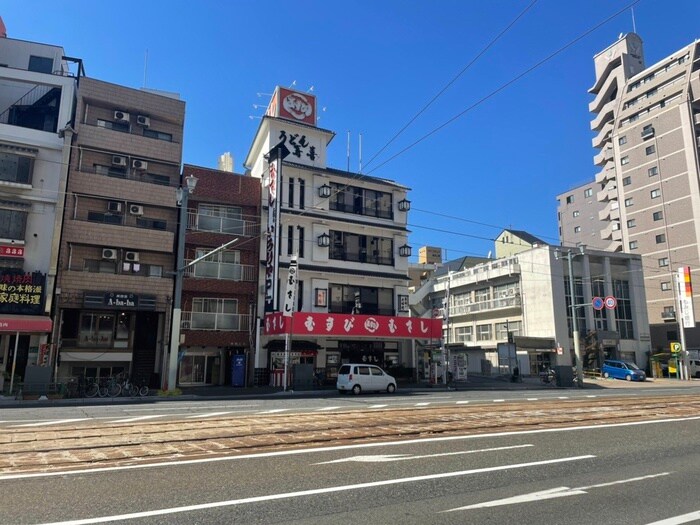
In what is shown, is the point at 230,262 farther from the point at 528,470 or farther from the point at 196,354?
the point at 528,470

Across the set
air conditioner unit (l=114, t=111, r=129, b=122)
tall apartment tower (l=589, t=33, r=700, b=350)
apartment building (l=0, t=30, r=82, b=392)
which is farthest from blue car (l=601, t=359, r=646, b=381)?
air conditioner unit (l=114, t=111, r=129, b=122)

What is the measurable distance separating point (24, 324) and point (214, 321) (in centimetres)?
954

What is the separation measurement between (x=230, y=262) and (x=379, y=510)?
26.6 metres

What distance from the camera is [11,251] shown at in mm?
25359

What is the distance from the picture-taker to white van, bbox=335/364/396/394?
981 inches

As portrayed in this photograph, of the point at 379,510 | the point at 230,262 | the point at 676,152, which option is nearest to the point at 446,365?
the point at 230,262

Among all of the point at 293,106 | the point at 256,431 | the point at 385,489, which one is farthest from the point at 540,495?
the point at 293,106

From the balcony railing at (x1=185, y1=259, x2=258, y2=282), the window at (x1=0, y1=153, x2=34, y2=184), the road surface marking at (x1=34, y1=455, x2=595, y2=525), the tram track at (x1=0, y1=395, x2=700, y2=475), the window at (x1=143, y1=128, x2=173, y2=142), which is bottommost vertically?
the road surface marking at (x1=34, y1=455, x2=595, y2=525)

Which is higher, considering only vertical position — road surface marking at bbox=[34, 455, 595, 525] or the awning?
the awning

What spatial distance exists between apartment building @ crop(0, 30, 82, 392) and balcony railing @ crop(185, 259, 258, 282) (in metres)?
7.24

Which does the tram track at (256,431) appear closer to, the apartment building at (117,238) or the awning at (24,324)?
the awning at (24,324)

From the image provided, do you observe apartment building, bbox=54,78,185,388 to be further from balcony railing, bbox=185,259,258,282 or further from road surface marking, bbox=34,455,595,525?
road surface marking, bbox=34,455,595,525

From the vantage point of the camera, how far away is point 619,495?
19.7ft

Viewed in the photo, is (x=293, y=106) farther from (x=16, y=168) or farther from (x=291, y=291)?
(x=16, y=168)
